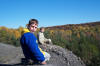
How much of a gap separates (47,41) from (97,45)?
2.77 metres

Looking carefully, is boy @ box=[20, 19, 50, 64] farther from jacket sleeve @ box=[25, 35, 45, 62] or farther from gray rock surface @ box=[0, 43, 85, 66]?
gray rock surface @ box=[0, 43, 85, 66]

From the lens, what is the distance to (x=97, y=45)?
31.9 feet

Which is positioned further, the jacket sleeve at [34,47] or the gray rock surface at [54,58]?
the gray rock surface at [54,58]

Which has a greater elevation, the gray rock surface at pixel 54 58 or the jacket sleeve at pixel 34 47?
the jacket sleeve at pixel 34 47

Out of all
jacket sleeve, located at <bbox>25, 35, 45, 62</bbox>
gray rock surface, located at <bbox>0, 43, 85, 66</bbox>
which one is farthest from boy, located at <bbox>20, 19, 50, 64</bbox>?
gray rock surface, located at <bbox>0, 43, 85, 66</bbox>

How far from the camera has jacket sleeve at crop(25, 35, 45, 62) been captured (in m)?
3.99

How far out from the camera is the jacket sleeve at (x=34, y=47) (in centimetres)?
399

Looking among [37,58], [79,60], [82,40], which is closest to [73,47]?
[82,40]

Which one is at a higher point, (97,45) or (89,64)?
(97,45)

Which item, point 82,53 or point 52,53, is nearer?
point 52,53

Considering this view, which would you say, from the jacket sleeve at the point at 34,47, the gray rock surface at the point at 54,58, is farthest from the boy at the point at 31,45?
the gray rock surface at the point at 54,58

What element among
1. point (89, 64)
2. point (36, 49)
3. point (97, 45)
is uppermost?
point (36, 49)

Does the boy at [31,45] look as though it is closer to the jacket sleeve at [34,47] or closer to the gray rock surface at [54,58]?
the jacket sleeve at [34,47]

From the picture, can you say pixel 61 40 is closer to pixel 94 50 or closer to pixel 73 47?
pixel 73 47
